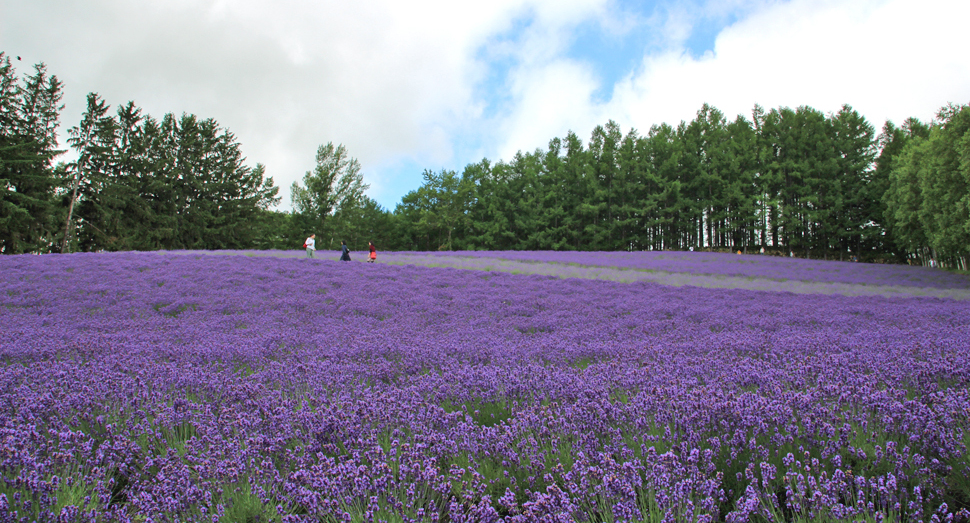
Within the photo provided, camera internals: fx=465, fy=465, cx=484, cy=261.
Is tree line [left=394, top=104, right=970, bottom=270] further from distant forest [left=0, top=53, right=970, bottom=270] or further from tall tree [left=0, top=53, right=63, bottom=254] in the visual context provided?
tall tree [left=0, top=53, right=63, bottom=254]

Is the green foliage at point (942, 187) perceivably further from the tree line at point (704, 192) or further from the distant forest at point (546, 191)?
the tree line at point (704, 192)

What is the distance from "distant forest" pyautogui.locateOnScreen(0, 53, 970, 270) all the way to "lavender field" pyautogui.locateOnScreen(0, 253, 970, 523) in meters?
40.6

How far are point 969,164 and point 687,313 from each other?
20.5 m

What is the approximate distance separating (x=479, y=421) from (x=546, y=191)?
54.2m

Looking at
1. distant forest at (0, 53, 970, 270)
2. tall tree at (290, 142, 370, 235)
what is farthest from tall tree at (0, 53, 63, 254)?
tall tree at (290, 142, 370, 235)

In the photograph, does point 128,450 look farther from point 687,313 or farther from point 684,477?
point 687,313

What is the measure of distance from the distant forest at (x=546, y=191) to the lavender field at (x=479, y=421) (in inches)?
1599

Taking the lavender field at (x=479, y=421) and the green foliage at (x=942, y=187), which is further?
the green foliage at (x=942, y=187)

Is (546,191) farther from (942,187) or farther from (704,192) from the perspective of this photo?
(942,187)

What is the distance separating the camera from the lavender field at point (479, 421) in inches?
85.5

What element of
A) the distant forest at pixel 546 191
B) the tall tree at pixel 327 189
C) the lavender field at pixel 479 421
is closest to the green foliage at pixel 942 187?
the distant forest at pixel 546 191

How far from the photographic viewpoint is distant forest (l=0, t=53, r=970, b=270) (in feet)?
130

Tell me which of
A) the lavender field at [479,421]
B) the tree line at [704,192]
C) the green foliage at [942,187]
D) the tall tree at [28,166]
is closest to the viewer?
the lavender field at [479,421]

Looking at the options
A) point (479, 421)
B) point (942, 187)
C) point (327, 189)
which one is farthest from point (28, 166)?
point (942, 187)
